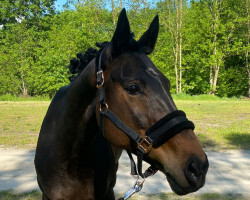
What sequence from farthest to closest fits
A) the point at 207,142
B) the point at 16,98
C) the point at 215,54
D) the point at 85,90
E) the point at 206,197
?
the point at 215,54
the point at 16,98
the point at 207,142
the point at 206,197
the point at 85,90

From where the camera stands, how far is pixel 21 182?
16.0ft

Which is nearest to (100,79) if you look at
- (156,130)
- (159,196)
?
(156,130)

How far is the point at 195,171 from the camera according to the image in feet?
5.34

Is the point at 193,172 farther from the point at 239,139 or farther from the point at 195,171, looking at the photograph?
the point at 239,139

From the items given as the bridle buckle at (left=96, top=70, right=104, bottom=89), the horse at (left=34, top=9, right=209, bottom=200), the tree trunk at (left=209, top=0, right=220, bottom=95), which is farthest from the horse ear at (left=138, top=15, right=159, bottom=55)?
the tree trunk at (left=209, top=0, right=220, bottom=95)

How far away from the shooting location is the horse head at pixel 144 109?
5.44 feet

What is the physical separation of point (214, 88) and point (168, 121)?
28.2 meters

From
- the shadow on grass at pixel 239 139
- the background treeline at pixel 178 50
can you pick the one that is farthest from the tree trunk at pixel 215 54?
the shadow on grass at pixel 239 139

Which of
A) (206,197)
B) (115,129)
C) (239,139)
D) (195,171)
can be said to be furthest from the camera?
(239,139)

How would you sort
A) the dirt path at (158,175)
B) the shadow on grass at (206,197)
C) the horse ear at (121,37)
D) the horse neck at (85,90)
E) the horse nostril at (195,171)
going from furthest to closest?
1. the dirt path at (158,175)
2. the shadow on grass at (206,197)
3. the horse neck at (85,90)
4. the horse ear at (121,37)
5. the horse nostril at (195,171)

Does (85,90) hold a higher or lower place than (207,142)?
higher

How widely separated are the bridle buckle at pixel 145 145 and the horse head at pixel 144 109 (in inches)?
1.3

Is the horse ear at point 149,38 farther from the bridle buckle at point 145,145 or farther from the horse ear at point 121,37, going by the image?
the bridle buckle at point 145,145

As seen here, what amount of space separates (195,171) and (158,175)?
395 centimetres
